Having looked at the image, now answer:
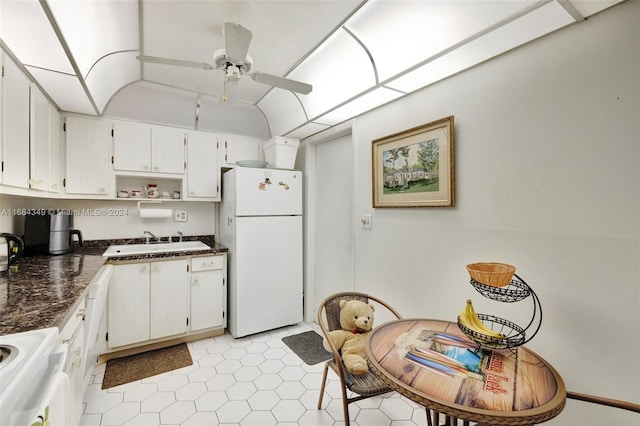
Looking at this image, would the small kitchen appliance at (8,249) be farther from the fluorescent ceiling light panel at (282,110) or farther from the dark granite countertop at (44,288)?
the fluorescent ceiling light panel at (282,110)

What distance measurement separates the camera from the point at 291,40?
1.92 metres

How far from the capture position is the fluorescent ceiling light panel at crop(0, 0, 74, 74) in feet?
3.97

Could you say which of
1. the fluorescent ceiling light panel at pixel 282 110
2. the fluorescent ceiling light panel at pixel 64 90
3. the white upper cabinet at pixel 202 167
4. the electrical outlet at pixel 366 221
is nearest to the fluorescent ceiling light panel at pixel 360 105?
the fluorescent ceiling light panel at pixel 282 110

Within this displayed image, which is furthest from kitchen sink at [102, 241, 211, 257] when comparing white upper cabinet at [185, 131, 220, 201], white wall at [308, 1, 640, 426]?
white wall at [308, 1, 640, 426]

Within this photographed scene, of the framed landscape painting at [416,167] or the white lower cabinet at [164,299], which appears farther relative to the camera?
the white lower cabinet at [164,299]

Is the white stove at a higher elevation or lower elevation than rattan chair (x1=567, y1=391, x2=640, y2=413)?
higher

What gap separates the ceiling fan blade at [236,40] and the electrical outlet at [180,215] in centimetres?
209

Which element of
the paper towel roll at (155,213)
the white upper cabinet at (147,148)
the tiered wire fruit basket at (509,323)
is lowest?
the tiered wire fruit basket at (509,323)

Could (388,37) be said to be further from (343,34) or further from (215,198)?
(215,198)

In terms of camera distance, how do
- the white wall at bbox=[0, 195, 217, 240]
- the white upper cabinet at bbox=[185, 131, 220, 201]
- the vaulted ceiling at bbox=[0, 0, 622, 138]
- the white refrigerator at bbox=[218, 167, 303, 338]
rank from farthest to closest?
the white upper cabinet at bbox=[185, 131, 220, 201] < the white refrigerator at bbox=[218, 167, 303, 338] < the white wall at bbox=[0, 195, 217, 240] < the vaulted ceiling at bbox=[0, 0, 622, 138]

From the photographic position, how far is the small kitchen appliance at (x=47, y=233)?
219 centimetres

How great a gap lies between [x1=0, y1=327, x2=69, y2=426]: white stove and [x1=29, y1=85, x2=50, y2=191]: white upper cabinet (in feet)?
4.52

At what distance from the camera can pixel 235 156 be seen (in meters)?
3.24

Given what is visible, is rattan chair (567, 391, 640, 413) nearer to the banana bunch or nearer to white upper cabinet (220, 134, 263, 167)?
the banana bunch
